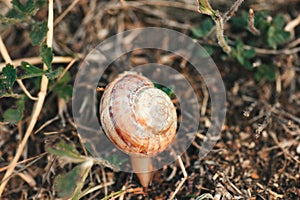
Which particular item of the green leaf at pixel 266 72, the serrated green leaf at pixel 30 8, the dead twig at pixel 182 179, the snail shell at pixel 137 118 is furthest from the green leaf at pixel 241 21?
the serrated green leaf at pixel 30 8

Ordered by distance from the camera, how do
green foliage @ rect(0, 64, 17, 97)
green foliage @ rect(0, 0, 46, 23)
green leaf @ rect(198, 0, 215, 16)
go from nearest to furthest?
green leaf @ rect(198, 0, 215, 16), green foliage @ rect(0, 64, 17, 97), green foliage @ rect(0, 0, 46, 23)

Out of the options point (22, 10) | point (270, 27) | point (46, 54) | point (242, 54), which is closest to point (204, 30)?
point (242, 54)

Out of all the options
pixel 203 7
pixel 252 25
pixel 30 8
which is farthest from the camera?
pixel 252 25

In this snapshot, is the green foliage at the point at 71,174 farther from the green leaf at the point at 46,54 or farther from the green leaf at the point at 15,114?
the green leaf at the point at 46,54

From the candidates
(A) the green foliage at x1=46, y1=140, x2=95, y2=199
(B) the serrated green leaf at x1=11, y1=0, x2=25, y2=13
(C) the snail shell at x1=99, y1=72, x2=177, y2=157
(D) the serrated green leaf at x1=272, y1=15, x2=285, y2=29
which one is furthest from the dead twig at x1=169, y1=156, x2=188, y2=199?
(B) the serrated green leaf at x1=11, y1=0, x2=25, y2=13

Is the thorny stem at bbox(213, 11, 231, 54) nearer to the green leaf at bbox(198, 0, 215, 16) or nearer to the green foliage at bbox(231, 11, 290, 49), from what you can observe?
the green leaf at bbox(198, 0, 215, 16)

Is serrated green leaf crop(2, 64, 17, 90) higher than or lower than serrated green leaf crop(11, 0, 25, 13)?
lower

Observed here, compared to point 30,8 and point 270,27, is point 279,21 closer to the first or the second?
point 270,27

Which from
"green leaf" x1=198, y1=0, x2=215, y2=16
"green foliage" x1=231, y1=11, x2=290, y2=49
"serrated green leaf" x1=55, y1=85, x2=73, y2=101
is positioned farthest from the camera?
"green foliage" x1=231, y1=11, x2=290, y2=49

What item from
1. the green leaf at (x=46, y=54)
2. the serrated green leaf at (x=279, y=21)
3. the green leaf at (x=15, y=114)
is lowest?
the green leaf at (x=15, y=114)

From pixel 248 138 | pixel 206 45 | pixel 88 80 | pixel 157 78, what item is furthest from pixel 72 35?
pixel 248 138
